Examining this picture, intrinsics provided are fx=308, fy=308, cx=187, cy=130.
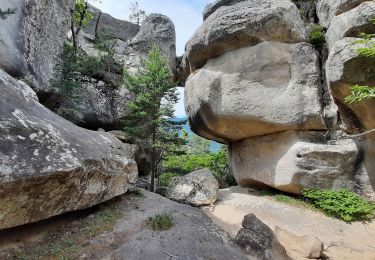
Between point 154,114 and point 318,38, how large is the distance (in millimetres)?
8179

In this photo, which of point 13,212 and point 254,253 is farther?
point 254,253

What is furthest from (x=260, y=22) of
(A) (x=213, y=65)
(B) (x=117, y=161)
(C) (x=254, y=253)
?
(C) (x=254, y=253)

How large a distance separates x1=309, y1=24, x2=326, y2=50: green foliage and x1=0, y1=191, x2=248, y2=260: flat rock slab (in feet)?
30.7

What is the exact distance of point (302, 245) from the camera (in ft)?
28.4

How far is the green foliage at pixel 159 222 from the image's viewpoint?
7418mm

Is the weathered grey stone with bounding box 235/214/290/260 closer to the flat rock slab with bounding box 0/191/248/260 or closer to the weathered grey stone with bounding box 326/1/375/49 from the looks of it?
the flat rock slab with bounding box 0/191/248/260

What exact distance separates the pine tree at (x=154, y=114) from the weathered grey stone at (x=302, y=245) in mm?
7476

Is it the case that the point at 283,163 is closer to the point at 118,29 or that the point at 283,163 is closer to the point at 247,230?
the point at 247,230

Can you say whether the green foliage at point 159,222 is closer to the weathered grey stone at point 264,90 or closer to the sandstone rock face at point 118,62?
the weathered grey stone at point 264,90

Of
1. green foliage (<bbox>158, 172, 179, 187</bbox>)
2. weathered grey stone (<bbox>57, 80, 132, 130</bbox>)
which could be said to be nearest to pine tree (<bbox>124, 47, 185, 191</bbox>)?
green foliage (<bbox>158, 172, 179, 187</bbox>)

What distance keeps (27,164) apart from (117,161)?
330 centimetres

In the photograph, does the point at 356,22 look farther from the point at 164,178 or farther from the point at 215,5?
the point at 164,178

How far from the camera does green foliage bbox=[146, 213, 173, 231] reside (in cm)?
742

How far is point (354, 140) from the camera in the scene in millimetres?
11852
